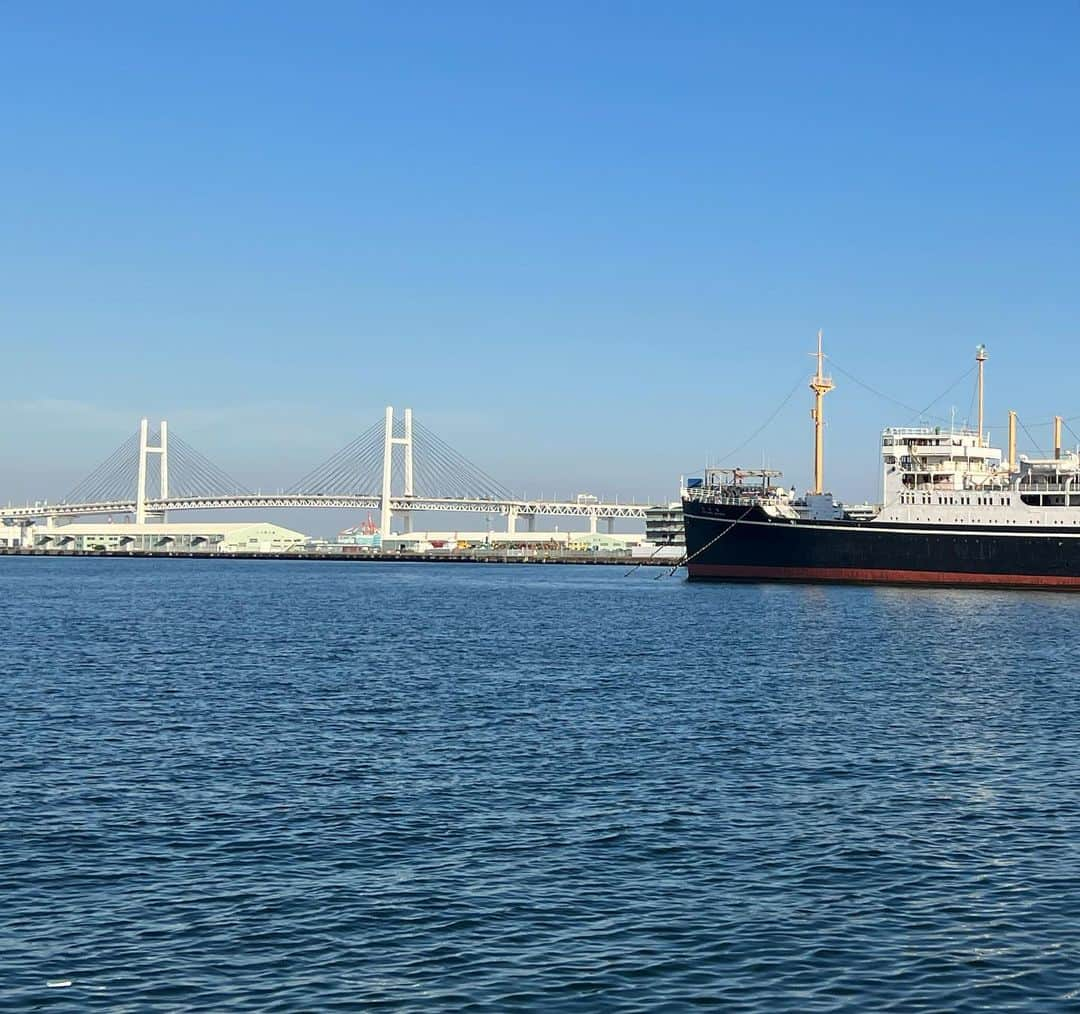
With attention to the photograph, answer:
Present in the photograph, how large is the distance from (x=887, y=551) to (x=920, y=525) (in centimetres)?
262

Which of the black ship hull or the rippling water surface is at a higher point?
the black ship hull

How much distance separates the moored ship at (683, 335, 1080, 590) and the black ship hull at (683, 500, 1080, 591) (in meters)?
0.06

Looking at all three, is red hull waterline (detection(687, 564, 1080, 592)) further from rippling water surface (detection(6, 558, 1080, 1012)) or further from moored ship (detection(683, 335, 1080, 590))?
rippling water surface (detection(6, 558, 1080, 1012))

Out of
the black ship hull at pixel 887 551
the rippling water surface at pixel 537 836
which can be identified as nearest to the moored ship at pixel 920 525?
the black ship hull at pixel 887 551

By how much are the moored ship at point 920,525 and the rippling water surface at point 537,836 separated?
48.0m

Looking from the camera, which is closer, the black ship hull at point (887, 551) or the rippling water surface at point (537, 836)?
the rippling water surface at point (537, 836)

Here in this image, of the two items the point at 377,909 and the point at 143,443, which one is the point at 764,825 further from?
the point at 143,443

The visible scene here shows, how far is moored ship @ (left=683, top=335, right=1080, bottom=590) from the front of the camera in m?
86.8

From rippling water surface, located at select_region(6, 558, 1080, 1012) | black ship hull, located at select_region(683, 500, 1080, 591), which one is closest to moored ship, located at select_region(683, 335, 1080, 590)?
black ship hull, located at select_region(683, 500, 1080, 591)

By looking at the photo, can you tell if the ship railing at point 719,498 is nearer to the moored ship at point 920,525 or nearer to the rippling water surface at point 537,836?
the moored ship at point 920,525

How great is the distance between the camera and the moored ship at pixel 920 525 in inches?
3415

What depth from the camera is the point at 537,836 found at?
18750 millimetres

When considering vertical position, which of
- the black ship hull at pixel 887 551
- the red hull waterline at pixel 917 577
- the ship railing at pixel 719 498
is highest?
the ship railing at pixel 719 498

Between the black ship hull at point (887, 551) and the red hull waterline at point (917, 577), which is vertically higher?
the black ship hull at point (887, 551)
